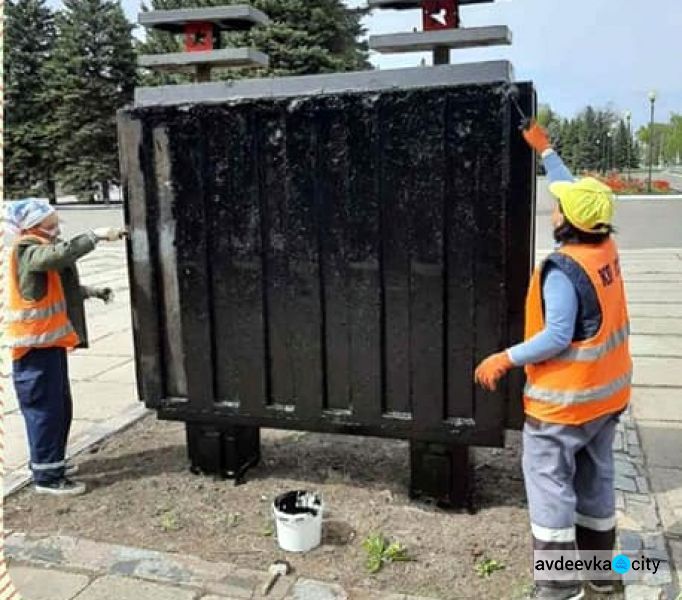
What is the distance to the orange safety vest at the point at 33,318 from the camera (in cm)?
386

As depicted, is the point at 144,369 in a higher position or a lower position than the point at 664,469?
higher

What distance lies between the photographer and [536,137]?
3.06 meters

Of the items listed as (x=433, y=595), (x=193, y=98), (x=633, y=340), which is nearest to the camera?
(x=433, y=595)

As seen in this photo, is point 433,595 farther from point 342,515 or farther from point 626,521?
point 626,521

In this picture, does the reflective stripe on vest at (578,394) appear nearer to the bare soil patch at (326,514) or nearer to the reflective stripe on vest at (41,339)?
the bare soil patch at (326,514)

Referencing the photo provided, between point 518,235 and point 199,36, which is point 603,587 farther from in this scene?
point 199,36

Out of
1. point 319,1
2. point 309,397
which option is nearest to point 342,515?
point 309,397

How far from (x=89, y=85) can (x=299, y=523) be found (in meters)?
33.0

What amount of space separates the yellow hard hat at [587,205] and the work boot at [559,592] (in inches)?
53.4

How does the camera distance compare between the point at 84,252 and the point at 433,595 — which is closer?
the point at 433,595

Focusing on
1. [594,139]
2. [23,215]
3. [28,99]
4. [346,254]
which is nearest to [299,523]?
[346,254]

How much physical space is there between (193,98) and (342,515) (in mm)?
2224

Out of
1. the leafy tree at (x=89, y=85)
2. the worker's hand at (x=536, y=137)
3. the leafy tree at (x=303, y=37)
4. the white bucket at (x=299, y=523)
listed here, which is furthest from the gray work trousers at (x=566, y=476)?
the leafy tree at (x=89, y=85)

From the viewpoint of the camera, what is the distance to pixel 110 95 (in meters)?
33.2
